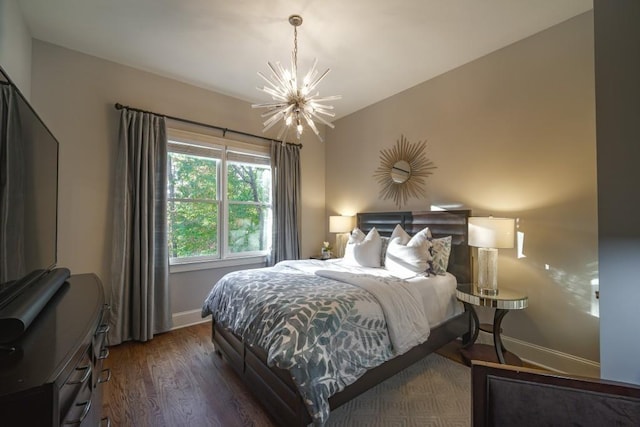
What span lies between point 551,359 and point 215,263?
374 centimetres

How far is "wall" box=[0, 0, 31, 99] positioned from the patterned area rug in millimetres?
3401

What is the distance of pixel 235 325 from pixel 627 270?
2.22m

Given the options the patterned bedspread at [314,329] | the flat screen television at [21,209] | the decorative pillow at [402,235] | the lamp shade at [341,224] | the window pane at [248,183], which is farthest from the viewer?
the lamp shade at [341,224]

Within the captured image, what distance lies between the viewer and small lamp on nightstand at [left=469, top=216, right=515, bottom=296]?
2266 mm

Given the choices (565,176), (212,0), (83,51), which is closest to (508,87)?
(565,176)

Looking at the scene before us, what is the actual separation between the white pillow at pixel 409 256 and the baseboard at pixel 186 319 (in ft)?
8.18

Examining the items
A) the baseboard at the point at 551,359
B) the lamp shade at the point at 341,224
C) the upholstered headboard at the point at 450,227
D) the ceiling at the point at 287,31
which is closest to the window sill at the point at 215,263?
the lamp shade at the point at 341,224

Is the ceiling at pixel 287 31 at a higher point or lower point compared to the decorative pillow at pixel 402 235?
higher

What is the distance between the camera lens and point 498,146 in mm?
2691

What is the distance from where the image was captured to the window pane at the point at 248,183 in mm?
3770

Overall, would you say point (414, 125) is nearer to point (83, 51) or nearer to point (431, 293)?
point (431, 293)

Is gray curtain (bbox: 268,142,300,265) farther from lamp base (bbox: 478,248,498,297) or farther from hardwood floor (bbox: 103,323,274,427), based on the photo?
lamp base (bbox: 478,248,498,297)

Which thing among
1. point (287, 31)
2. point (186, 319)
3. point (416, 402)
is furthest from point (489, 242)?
point (186, 319)

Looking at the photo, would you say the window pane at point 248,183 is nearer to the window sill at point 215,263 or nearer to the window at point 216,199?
the window at point 216,199
